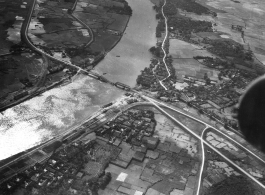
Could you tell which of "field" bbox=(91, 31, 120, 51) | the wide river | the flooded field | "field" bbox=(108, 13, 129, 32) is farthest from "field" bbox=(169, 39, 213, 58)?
the flooded field

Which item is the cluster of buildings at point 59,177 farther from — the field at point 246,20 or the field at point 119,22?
the field at point 246,20

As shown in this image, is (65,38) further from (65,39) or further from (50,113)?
(50,113)

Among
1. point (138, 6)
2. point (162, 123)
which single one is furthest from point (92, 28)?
point (162, 123)

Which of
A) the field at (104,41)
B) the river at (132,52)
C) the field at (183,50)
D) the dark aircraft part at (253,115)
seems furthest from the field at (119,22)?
the dark aircraft part at (253,115)

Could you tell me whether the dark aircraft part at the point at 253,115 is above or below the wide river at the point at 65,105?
above

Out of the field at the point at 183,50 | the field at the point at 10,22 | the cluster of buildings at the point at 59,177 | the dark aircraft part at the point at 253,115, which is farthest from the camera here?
the field at the point at 183,50

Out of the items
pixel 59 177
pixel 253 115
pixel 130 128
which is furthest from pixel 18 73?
pixel 253 115
